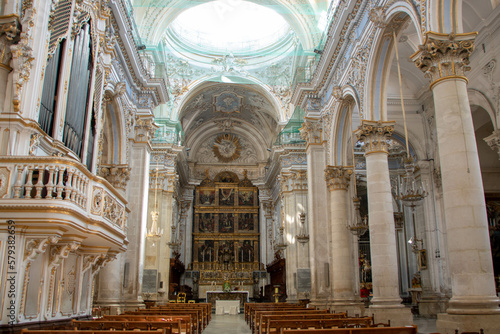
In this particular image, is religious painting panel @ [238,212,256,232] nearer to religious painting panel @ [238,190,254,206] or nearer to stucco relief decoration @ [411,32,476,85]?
religious painting panel @ [238,190,254,206]

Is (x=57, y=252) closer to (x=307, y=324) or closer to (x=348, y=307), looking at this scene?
(x=307, y=324)

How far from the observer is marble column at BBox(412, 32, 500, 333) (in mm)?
7980

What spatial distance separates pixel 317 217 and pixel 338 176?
6.92ft

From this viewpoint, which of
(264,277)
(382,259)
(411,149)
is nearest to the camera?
(382,259)

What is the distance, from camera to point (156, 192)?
88.8 feet

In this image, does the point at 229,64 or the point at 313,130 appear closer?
the point at 313,130

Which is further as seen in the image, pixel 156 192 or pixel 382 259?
pixel 156 192

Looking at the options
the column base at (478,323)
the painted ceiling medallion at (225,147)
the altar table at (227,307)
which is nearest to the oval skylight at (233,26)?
the painted ceiling medallion at (225,147)

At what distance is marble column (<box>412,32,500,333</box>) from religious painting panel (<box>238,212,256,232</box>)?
29.6m

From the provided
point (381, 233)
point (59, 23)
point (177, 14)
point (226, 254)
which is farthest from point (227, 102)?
point (59, 23)

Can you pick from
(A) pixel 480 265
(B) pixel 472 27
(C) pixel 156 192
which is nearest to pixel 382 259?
(A) pixel 480 265

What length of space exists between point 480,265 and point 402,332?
221 cm

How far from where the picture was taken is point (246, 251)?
121 ft

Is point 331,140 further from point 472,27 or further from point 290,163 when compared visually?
point 290,163
